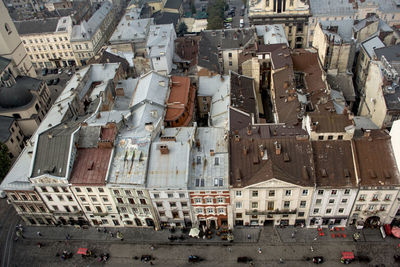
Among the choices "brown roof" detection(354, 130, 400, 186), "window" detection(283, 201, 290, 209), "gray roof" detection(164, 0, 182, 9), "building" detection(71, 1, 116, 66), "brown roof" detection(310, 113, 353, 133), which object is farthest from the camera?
"gray roof" detection(164, 0, 182, 9)

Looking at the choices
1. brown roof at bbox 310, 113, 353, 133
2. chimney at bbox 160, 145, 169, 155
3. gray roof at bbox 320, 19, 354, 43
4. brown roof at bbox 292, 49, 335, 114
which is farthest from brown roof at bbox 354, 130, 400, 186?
gray roof at bbox 320, 19, 354, 43

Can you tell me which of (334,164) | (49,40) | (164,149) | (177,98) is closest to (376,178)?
(334,164)

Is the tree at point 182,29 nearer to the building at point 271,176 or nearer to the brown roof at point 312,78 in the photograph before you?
the brown roof at point 312,78

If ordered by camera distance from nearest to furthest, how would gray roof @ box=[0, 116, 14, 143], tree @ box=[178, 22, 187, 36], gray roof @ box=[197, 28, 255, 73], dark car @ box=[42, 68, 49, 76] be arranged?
gray roof @ box=[0, 116, 14, 143] < gray roof @ box=[197, 28, 255, 73] < dark car @ box=[42, 68, 49, 76] < tree @ box=[178, 22, 187, 36]

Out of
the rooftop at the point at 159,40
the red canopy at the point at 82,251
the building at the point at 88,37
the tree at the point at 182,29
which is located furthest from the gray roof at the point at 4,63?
the tree at the point at 182,29

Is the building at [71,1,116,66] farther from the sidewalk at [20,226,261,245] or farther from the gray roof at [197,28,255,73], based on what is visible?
the sidewalk at [20,226,261,245]

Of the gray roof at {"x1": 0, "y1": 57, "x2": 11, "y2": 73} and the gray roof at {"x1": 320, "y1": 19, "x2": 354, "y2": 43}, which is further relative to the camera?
the gray roof at {"x1": 0, "y1": 57, "x2": 11, "y2": 73}

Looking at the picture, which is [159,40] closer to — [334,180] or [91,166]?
[91,166]
